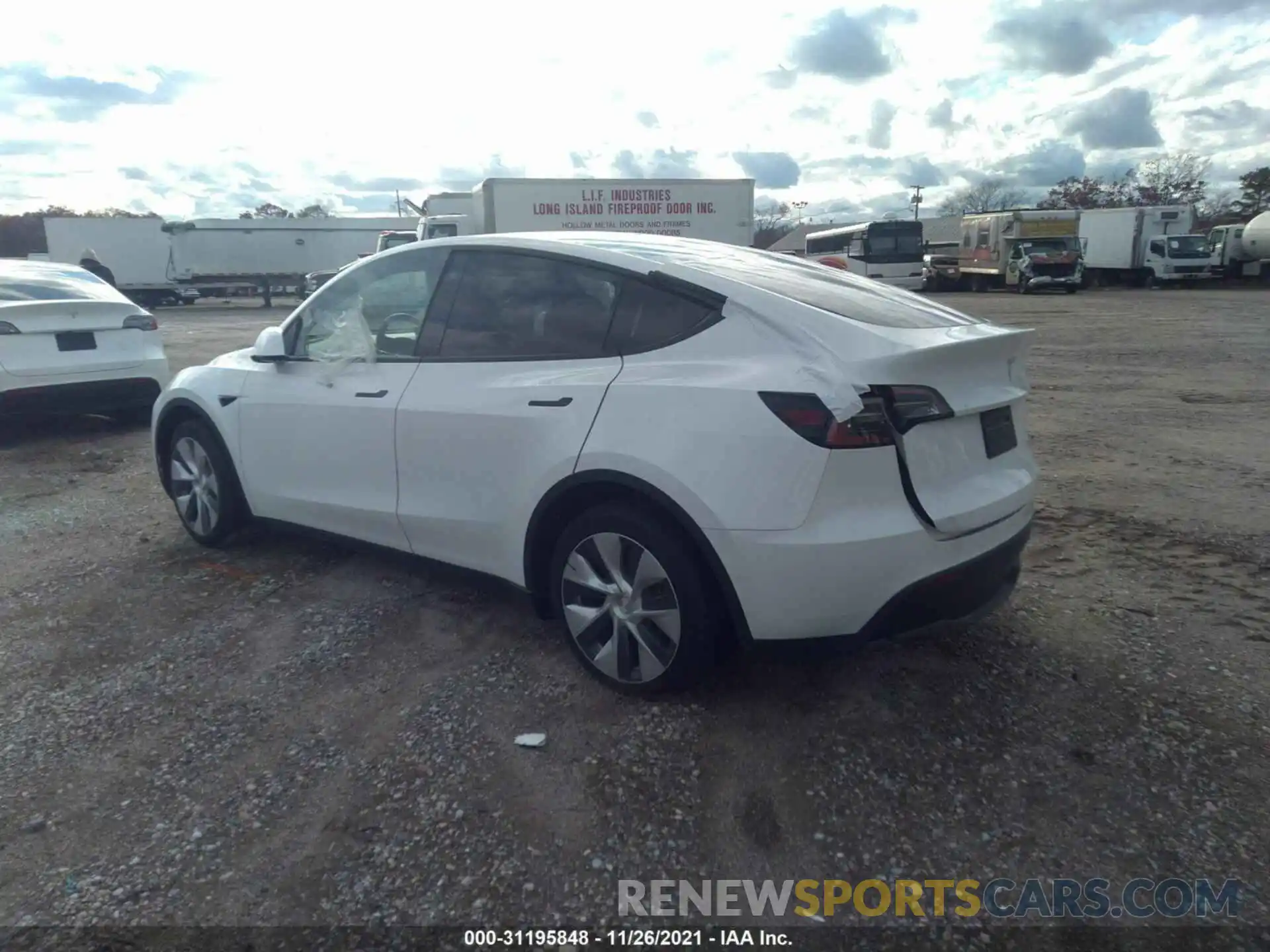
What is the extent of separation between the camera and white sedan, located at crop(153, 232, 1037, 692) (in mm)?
2961

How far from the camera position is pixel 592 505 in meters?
3.42

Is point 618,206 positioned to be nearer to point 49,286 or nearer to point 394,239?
point 394,239

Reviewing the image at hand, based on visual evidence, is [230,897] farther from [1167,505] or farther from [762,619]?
[1167,505]

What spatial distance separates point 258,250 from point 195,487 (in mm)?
34968

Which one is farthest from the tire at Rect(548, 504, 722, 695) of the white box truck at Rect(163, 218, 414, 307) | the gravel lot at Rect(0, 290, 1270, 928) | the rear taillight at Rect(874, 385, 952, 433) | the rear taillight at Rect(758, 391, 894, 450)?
the white box truck at Rect(163, 218, 414, 307)

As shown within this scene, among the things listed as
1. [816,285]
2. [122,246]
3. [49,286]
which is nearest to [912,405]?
[816,285]

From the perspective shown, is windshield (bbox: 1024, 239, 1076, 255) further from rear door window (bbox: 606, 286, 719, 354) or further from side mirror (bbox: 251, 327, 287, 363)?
rear door window (bbox: 606, 286, 719, 354)

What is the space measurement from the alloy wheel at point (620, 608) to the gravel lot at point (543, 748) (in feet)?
0.57

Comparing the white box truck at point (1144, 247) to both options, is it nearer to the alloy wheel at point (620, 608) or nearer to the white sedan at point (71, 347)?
the white sedan at point (71, 347)

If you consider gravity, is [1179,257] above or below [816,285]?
below

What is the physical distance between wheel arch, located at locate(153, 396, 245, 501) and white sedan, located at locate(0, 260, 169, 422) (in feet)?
10.4

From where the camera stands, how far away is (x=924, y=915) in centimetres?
244

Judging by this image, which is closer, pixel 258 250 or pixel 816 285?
pixel 816 285

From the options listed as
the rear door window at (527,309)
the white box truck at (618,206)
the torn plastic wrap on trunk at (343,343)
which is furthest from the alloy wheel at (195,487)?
the white box truck at (618,206)
